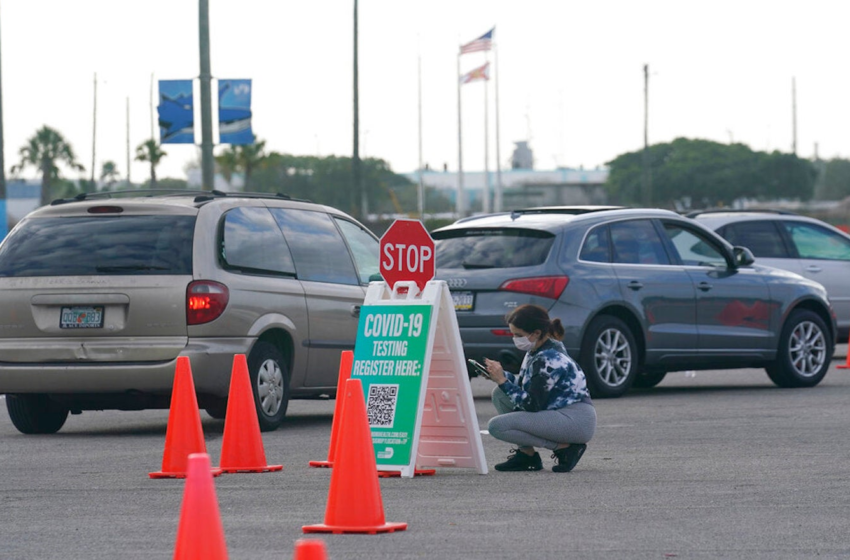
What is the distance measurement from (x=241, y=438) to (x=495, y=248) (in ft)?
16.4

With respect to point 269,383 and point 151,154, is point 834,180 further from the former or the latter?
point 269,383

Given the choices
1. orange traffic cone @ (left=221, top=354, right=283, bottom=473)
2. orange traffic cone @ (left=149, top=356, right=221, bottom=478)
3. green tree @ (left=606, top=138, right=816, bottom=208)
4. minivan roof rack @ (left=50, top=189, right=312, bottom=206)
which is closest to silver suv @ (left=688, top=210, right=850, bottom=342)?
minivan roof rack @ (left=50, top=189, right=312, bottom=206)

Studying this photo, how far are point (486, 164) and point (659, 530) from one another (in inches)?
2777

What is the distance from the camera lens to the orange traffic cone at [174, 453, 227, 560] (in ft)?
15.6

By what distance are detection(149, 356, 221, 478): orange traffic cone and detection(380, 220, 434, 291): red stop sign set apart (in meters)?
1.25

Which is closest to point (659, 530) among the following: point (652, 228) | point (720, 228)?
point (652, 228)

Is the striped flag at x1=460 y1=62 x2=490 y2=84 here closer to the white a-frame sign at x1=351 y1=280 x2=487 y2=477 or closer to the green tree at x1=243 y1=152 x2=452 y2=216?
the green tree at x1=243 y1=152 x2=452 y2=216

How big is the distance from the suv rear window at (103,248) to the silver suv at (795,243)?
799 centimetres

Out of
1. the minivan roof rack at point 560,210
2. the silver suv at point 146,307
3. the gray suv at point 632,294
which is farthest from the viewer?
the minivan roof rack at point 560,210

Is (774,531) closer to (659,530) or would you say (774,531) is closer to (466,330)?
(659,530)

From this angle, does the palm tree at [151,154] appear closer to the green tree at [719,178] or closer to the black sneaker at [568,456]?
the green tree at [719,178]

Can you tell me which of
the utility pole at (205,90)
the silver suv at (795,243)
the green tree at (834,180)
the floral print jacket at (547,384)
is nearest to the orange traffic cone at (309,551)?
the floral print jacket at (547,384)

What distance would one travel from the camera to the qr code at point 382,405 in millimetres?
8227

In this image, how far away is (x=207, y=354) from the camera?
10.2 metres
